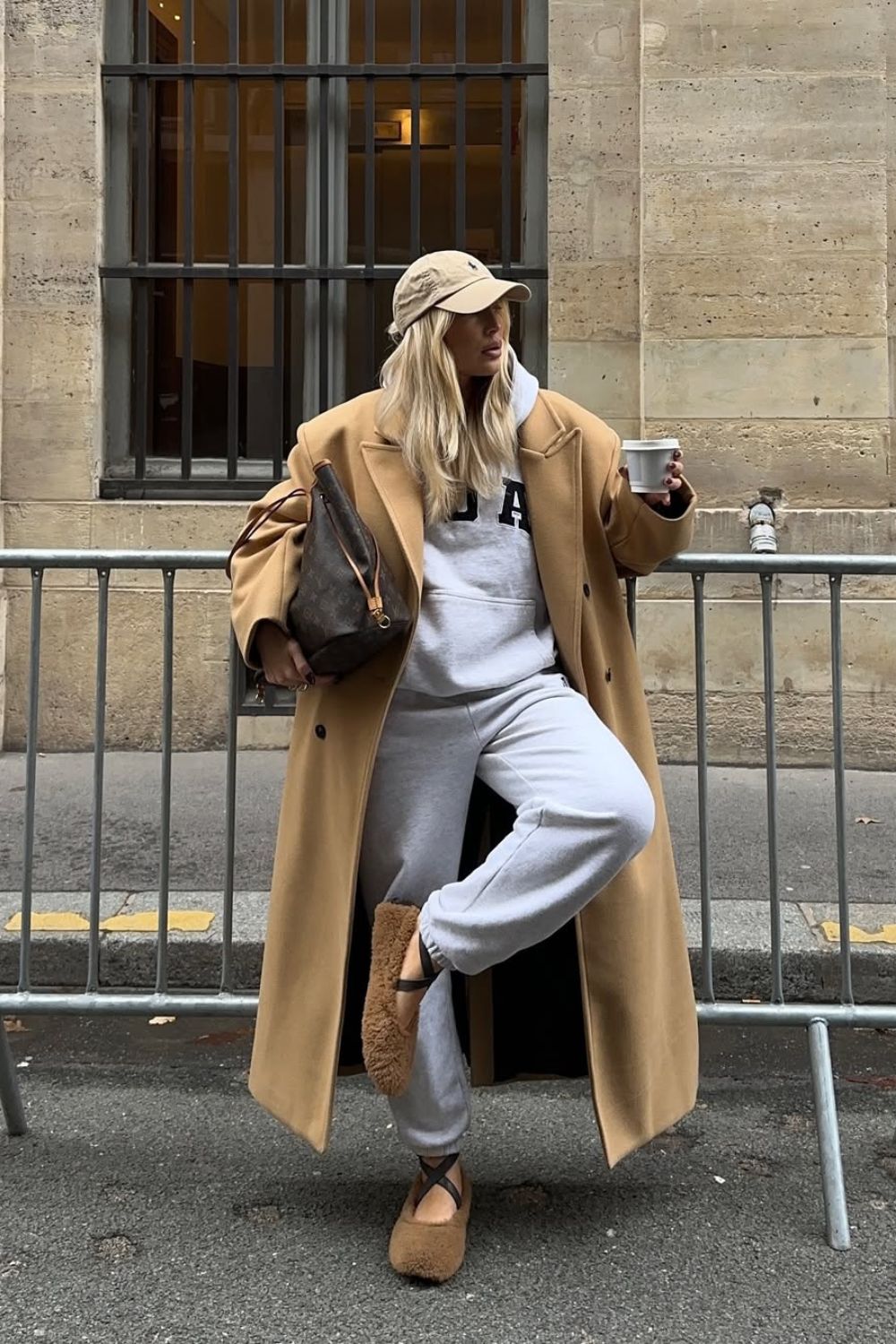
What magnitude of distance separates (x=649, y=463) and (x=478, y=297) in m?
0.50

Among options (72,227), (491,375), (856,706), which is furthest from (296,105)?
(491,375)

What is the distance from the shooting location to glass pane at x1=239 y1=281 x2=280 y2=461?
7469 mm

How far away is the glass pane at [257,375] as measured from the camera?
294 inches

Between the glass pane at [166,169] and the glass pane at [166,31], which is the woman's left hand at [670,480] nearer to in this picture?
the glass pane at [166,169]

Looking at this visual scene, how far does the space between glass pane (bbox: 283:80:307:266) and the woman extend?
17.0ft

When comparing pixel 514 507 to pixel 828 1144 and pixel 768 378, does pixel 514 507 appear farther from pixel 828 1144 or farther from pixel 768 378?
pixel 768 378

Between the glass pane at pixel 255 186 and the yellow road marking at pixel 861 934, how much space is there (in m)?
5.13

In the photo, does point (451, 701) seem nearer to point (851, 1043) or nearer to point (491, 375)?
point (491, 375)

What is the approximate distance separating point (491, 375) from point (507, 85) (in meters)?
5.39

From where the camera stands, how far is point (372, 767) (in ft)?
8.36

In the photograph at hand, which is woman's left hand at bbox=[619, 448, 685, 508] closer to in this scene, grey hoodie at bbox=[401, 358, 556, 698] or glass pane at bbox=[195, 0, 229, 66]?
grey hoodie at bbox=[401, 358, 556, 698]

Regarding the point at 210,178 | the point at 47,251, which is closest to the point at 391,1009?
the point at 47,251

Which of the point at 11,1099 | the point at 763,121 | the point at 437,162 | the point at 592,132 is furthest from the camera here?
the point at 437,162

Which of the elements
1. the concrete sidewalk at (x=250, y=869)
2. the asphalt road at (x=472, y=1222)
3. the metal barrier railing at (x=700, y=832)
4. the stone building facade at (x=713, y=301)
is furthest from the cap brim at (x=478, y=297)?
the stone building facade at (x=713, y=301)
